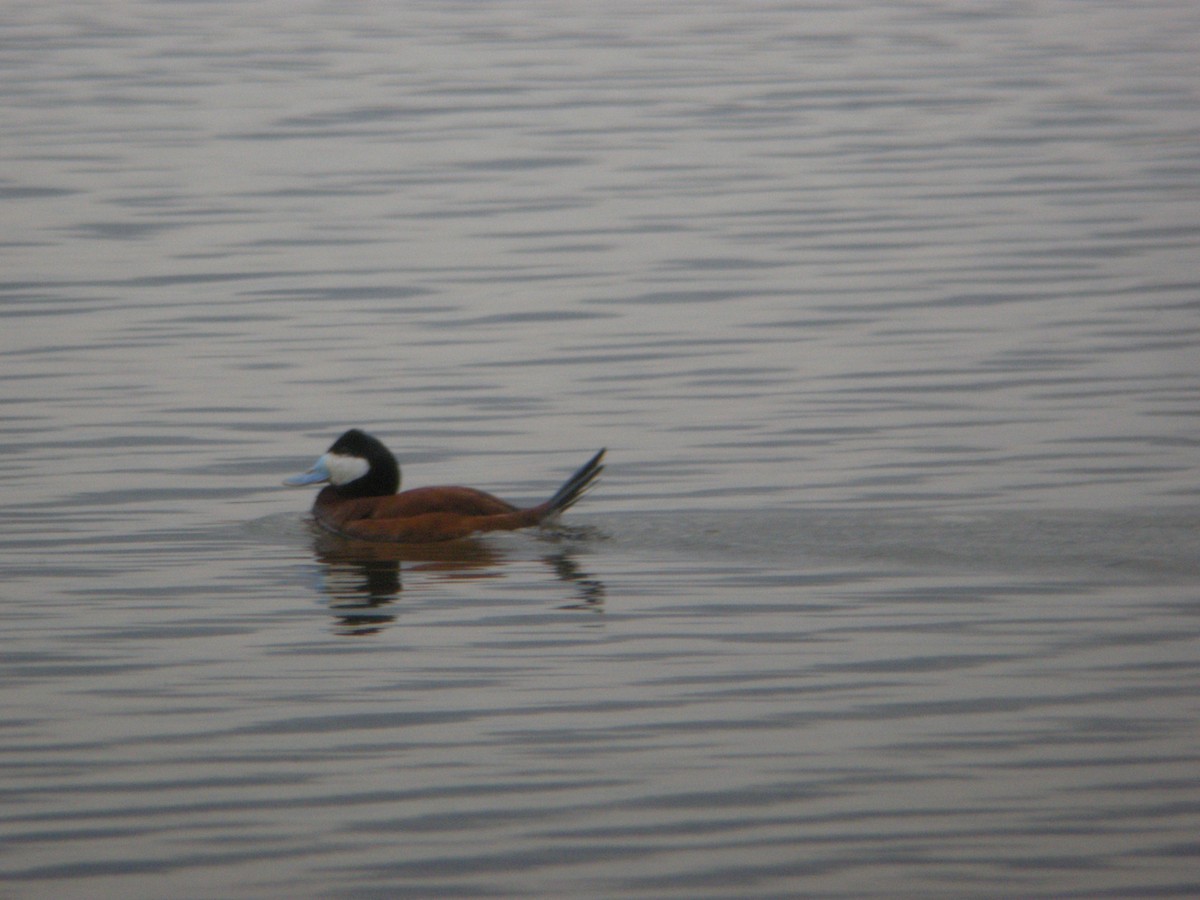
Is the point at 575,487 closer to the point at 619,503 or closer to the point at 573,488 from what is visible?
the point at 573,488

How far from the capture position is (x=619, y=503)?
1145 cm

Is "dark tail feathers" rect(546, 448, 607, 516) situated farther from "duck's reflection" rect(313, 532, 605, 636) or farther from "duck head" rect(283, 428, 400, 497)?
Answer: "duck head" rect(283, 428, 400, 497)

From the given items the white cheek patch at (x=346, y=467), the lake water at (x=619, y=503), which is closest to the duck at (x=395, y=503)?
the white cheek patch at (x=346, y=467)

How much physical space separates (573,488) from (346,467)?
1.44 meters

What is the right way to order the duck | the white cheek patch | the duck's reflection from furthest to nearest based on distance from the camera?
1. the white cheek patch
2. the duck
3. the duck's reflection

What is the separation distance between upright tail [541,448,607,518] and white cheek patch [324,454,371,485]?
4.12 feet

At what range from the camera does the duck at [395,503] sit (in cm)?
1089

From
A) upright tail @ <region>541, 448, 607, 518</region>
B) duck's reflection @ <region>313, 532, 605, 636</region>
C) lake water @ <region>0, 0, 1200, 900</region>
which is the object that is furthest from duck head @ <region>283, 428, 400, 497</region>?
upright tail @ <region>541, 448, 607, 518</region>

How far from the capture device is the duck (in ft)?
35.7

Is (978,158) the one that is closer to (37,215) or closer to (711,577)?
(37,215)

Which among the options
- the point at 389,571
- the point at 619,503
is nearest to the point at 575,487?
the point at 619,503

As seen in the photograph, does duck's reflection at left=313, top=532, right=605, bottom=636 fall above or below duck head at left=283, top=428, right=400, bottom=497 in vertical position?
below

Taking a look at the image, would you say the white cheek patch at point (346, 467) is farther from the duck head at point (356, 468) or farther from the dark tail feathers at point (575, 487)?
the dark tail feathers at point (575, 487)

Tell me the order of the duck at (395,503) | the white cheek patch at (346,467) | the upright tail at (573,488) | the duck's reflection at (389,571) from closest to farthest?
1. the duck's reflection at (389,571)
2. the upright tail at (573,488)
3. the duck at (395,503)
4. the white cheek patch at (346,467)
